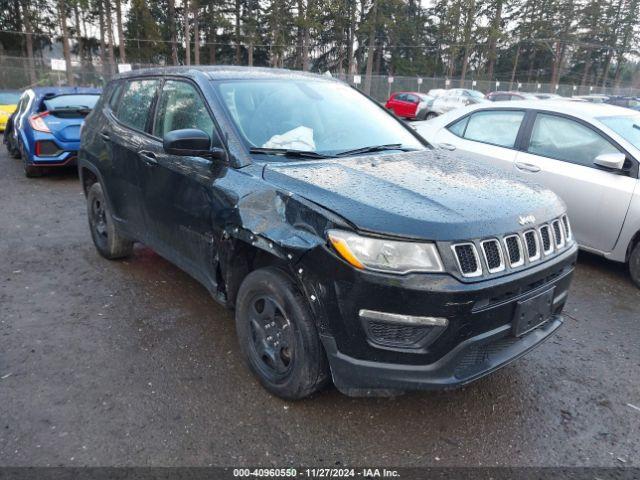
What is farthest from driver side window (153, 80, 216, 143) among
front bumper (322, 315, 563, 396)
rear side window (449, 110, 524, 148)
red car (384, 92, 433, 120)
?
red car (384, 92, 433, 120)

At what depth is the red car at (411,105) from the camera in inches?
885

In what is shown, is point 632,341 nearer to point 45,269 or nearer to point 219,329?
point 219,329

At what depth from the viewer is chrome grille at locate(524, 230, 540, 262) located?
244 centimetres

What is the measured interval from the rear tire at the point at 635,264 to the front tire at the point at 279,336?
3455 millimetres

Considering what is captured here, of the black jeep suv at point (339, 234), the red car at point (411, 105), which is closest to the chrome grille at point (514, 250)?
the black jeep suv at point (339, 234)

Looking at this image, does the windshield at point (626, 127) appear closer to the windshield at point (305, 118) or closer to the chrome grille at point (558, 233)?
the windshield at point (305, 118)

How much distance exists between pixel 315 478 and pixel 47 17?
4862 cm

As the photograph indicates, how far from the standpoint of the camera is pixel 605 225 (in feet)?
14.9

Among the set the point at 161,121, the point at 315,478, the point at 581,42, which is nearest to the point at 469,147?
the point at 161,121

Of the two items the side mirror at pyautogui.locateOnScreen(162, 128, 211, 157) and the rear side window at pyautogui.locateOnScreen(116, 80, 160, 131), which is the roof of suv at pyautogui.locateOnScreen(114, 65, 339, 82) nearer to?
the rear side window at pyautogui.locateOnScreen(116, 80, 160, 131)

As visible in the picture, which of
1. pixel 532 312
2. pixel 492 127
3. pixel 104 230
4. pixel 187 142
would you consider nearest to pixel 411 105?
pixel 492 127

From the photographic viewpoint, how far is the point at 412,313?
7.11 feet

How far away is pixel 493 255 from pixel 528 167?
10.2 feet

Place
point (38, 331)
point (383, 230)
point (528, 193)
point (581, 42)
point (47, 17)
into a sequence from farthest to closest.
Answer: point (581, 42) < point (47, 17) < point (38, 331) < point (528, 193) < point (383, 230)
